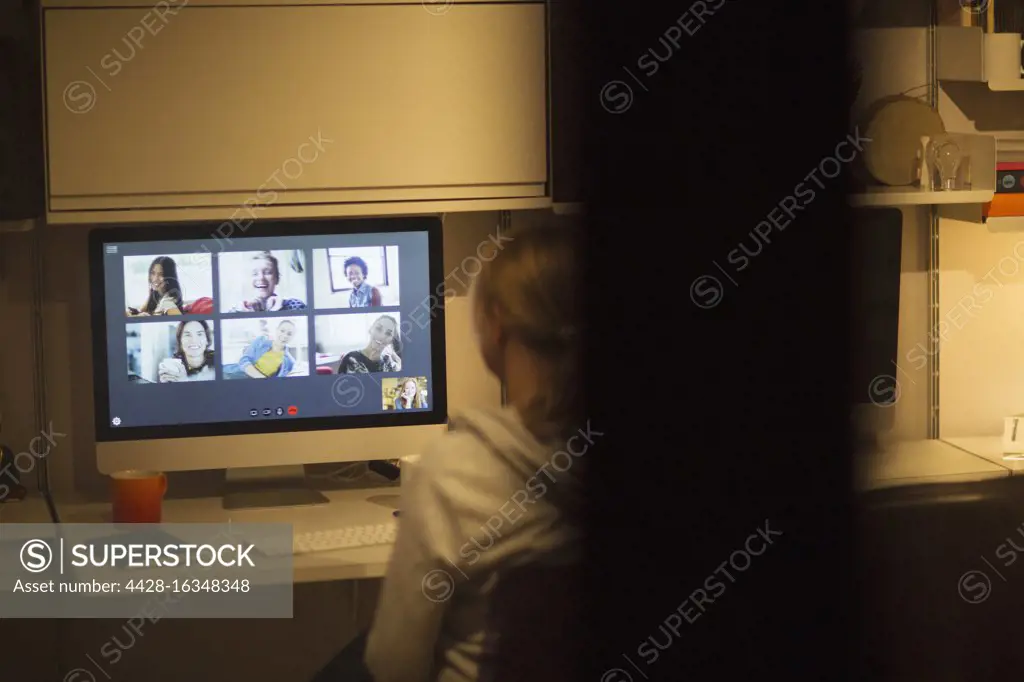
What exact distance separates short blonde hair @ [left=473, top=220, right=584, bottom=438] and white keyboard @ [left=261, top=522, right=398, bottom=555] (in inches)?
15.3

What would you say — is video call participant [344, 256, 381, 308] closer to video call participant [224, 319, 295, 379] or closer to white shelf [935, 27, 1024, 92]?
video call participant [224, 319, 295, 379]

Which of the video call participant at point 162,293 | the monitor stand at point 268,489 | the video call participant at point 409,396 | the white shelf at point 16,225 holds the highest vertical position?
the white shelf at point 16,225

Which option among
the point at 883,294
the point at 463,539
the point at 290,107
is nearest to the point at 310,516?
the point at 463,539

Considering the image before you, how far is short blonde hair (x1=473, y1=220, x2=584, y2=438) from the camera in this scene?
126cm

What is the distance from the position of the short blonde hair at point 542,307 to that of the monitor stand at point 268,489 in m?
0.52

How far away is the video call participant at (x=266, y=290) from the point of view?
5.42ft

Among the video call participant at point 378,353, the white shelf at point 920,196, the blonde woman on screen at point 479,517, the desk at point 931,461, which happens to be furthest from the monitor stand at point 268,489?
the white shelf at point 920,196

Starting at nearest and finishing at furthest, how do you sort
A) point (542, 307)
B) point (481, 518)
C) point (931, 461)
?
point (481, 518) < point (542, 307) < point (931, 461)

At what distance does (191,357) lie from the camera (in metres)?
1.66

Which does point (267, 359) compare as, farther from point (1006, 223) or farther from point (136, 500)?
point (1006, 223)

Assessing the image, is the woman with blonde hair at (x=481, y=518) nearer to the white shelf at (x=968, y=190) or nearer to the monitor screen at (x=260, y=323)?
the monitor screen at (x=260, y=323)

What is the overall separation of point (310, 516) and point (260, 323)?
0.32 m

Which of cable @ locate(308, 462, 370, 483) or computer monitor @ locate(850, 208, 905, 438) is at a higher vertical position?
computer monitor @ locate(850, 208, 905, 438)

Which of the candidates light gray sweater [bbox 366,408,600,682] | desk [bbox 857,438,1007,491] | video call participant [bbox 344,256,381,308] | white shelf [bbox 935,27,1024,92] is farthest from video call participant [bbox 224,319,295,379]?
white shelf [bbox 935,27,1024,92]
